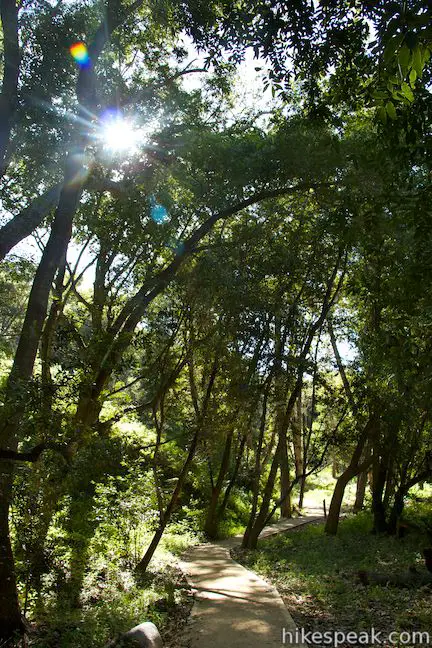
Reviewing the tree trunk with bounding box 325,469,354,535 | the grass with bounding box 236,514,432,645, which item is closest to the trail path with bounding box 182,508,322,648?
the grass with bounding box 236,514,432,645

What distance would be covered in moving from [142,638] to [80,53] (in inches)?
320

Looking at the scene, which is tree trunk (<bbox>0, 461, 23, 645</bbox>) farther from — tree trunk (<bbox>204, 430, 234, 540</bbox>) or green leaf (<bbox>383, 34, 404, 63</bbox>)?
tree trunk (<bbox>204, 430, 234, 540</bbox>)

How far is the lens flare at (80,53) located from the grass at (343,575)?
8652 millimetres

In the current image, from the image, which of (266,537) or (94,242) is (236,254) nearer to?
(94,242)

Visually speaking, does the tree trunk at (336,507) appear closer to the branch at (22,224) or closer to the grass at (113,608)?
the grass at (113,608)

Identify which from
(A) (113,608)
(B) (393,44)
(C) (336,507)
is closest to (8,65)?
(B) (393,44)

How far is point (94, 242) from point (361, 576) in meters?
8.28

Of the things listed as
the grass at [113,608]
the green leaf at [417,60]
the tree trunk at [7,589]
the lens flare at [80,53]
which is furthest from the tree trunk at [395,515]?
the green leaf at [417,60]

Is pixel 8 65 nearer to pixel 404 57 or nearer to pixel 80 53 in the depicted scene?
pixel 80 53

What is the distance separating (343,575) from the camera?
10.1 meters

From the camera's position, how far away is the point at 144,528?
9984 millimetres

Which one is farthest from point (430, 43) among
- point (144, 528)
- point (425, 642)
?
point (144, 528)

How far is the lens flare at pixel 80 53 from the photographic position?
6.62 metres

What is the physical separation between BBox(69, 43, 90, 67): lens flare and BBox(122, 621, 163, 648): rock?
287 inches
